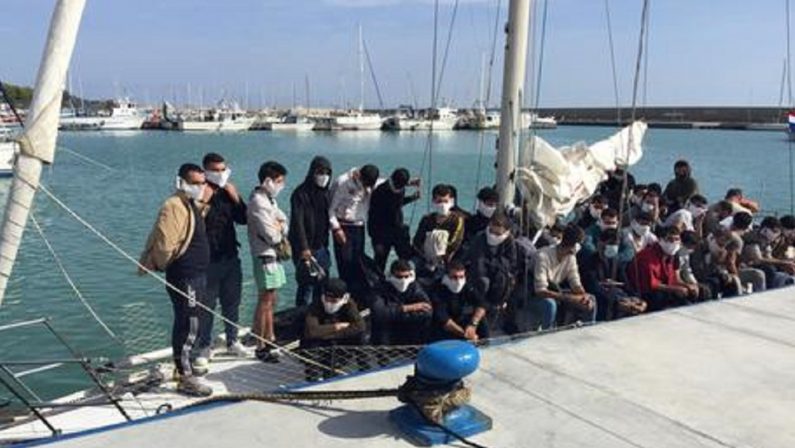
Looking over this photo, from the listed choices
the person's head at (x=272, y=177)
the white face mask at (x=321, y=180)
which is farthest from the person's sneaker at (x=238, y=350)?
the white face mask at (x=321, y=180)

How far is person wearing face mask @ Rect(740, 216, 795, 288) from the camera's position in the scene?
30.8 ft

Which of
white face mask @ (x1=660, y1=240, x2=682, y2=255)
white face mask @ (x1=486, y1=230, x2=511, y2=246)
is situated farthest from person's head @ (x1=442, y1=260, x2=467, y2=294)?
white face mask @ (x1=660, y1=240, x2=682, y2=255)

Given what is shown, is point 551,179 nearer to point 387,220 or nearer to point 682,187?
point 387,220

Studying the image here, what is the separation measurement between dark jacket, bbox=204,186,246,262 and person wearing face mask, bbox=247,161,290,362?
17cm

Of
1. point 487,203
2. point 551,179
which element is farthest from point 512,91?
point 487,203

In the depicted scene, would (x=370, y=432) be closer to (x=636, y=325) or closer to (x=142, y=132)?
(x=636, y=325)

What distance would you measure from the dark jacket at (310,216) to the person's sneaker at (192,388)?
190 cm

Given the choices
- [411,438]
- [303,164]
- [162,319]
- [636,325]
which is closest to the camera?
[411,438]

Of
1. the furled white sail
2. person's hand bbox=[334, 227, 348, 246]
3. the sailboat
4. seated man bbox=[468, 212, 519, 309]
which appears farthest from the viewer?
the furled white sail

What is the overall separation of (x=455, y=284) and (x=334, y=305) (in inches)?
50.1

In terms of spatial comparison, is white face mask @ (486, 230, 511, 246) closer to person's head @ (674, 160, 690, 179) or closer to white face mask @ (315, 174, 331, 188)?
white face mask @ (315, 174, 331, 188)

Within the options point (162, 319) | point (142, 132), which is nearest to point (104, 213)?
point (162, 319)

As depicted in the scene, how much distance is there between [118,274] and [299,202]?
9846 mm

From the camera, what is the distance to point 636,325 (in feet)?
20.4
